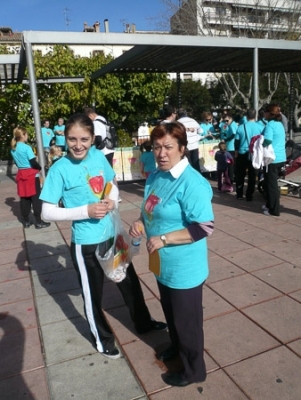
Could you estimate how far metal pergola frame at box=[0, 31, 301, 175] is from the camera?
6164 mm

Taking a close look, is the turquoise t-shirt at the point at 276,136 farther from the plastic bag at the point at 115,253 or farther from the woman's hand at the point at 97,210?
the woman's hand at the point at 97,210

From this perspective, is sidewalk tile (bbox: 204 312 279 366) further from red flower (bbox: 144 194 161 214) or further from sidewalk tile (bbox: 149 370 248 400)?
red flower (bbox: 144 194 161 214)

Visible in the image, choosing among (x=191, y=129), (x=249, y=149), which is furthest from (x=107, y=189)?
(x=191, y=129)

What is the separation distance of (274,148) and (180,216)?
4.25m

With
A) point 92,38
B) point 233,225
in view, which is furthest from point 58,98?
point 233,225

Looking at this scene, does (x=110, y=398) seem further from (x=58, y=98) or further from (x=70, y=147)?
(x=58, y=98)

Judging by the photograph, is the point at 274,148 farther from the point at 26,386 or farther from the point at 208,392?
the point at 26,386

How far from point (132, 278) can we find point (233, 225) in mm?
3166

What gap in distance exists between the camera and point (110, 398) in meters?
2.34

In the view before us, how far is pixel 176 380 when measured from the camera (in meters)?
2.39

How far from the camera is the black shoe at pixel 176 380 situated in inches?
93.1

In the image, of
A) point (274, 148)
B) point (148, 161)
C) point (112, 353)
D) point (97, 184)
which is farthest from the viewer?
point (148, 161)

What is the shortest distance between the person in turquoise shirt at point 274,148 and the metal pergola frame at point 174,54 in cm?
232

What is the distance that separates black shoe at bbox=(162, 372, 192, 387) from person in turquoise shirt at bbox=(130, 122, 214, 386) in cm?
10
